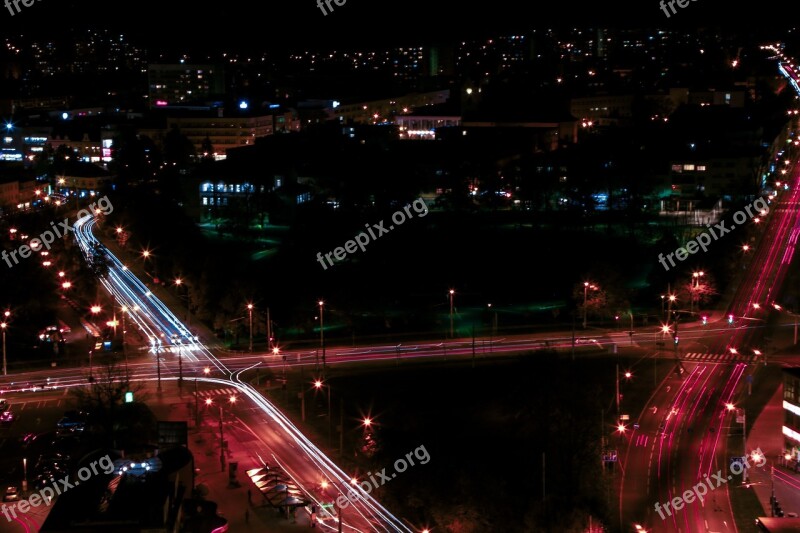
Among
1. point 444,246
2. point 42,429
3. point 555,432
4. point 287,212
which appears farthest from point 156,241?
point 555,432

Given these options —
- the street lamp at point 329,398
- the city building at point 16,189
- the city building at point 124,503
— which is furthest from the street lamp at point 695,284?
the city building at point 16,189

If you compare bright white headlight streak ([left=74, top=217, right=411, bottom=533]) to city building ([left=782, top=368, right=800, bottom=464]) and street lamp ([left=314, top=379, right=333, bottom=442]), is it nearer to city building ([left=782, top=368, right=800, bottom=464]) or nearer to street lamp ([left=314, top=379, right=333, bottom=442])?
street lamp ([left=314, top=379, right=333, bottom=442])

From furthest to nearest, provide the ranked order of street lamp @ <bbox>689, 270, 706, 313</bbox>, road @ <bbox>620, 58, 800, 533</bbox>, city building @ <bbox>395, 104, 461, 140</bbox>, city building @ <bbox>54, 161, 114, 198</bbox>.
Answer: city building @ <bbox>395, 104, 461, 140</bbox> < city building @ <bbox>54, 161, 114, 198</bbox> < street lamp @ <bbox>689, 270, 706, 313</bbox> < road @ <bbox>620, 58, 800, 533</bbox>

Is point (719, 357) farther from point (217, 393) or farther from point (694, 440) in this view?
point (217, 393)

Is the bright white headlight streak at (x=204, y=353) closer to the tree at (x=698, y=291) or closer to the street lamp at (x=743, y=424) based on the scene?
the street lamp at (x=743, y=424)

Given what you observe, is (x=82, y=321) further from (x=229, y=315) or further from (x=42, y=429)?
(x=42, y=429)

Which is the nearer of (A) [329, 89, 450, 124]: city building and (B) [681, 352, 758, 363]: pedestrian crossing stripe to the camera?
(B) [681, 352, 758, 363]: pedestrian crossing stripe

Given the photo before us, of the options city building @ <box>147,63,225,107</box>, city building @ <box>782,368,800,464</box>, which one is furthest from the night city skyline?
city building @ <box>147,63,225,107</box>
